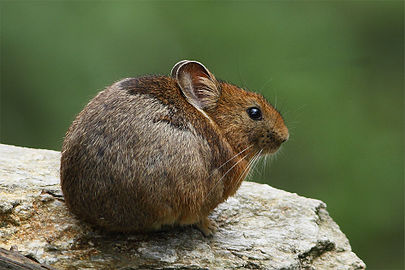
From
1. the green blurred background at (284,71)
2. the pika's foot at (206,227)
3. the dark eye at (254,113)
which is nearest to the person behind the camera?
the pika's foot at (206,227)

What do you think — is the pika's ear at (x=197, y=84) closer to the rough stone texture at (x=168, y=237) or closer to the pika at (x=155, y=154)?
the pika at (x=155, y=154)

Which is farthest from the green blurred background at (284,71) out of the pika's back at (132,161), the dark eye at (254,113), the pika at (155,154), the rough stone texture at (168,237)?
the pika's back at (132,161)

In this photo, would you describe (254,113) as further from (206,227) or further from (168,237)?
(168,237)

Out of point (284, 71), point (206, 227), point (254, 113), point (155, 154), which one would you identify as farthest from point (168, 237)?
point (284, 71)

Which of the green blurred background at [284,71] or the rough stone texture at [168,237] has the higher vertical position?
the green blurred background at [284,71]

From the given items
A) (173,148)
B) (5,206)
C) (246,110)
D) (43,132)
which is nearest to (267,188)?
(246,110)

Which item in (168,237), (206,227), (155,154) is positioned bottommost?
(168,237)

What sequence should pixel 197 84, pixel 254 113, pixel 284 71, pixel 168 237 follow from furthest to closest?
pixel 284 71
pixel 254 113
pixel 197 84
pixel 168 237
